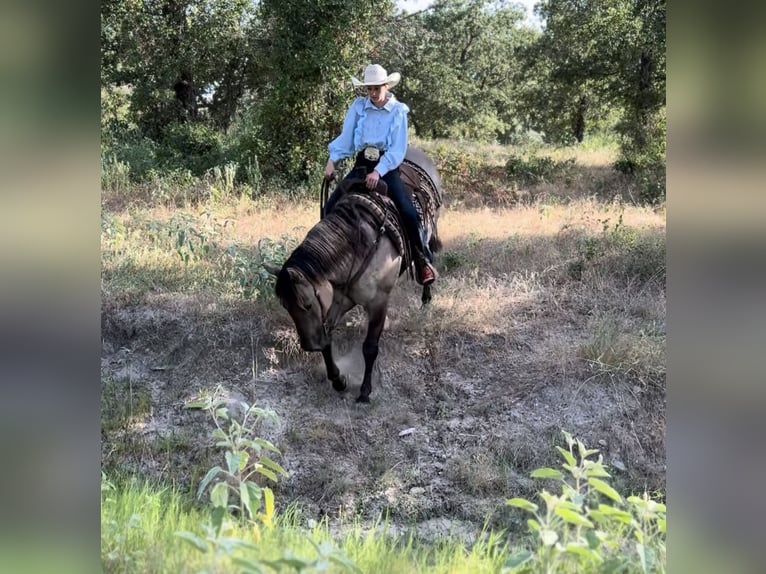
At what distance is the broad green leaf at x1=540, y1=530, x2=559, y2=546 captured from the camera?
73.2 inches

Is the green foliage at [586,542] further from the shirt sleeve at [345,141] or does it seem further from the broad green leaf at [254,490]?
the shirt sleeve at [345,141]

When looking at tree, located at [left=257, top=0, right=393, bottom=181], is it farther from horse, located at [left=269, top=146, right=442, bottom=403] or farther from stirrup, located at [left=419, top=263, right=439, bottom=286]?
stirrup, located at [left=419, top=263, right=439, bottom=286]

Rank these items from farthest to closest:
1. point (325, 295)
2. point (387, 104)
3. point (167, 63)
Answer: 1. point (167, 63)
2. point (387, 104)
3. point (325, 295)

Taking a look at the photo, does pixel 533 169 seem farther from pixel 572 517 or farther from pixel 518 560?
pixel 518 560

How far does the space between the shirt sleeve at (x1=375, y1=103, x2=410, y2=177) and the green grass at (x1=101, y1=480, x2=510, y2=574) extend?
2.64 metres

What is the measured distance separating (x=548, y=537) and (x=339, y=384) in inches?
97.3

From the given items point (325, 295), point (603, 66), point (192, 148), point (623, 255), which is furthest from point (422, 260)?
point (603, 66)

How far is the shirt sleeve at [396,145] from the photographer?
417 cm

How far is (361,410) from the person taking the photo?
4062 millimetres

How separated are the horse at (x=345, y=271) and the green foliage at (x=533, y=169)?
6.64 ft

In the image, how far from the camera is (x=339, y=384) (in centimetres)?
418

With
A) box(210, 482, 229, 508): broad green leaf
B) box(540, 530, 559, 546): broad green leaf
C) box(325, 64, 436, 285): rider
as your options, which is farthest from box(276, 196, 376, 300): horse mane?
box(540, 530, 559, 546): broad green leaf
